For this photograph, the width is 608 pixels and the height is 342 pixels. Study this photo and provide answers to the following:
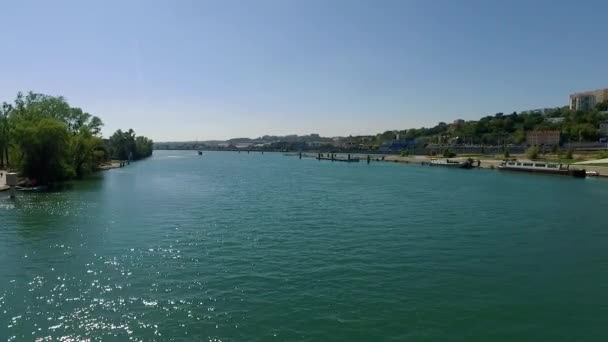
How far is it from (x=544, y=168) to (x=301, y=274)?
68748 mm

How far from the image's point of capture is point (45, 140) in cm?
4716

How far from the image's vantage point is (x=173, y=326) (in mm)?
11914

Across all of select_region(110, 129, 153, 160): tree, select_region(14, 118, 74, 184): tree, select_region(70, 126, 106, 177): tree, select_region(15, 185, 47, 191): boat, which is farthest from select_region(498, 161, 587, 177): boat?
select_region(110, 129, 153, 160): tree

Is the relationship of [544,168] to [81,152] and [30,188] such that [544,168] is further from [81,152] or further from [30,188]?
[30,188]

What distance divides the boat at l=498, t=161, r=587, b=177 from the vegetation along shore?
6926 cm

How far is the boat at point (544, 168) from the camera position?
66500 mm

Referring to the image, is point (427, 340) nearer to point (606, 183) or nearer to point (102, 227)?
point (102, 227)

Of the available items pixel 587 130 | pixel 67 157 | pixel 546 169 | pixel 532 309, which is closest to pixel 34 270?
pixel 532 309

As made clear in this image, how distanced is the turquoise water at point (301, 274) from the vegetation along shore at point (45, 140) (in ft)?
58.8

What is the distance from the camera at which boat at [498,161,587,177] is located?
6650 cm

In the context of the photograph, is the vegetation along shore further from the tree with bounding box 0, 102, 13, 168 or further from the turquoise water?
the turquoise water

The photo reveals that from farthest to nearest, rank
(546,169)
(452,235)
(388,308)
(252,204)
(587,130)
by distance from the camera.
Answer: (587,130) < (546,169) < (252,204) < (452,235) < (388,308)

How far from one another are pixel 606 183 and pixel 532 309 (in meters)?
53.7

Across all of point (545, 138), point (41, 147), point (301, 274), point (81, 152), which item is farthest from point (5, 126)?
point (545, 138)
